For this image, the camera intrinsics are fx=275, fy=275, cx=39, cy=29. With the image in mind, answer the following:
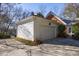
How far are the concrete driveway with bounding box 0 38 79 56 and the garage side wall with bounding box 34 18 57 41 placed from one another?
0.11 metres

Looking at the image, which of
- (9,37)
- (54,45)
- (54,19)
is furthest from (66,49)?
(9,37)

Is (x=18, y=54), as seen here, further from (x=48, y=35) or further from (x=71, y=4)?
(x=71, y=4)

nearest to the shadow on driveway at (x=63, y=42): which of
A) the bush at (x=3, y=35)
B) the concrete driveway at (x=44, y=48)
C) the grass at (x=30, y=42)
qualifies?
the concrete driveway at (x=44, y=48)

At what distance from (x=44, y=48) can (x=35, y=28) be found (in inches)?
17.5

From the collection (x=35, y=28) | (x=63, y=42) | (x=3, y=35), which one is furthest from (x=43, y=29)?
(x=3, y=35)

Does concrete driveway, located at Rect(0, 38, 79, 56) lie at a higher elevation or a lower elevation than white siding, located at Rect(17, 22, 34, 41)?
lower

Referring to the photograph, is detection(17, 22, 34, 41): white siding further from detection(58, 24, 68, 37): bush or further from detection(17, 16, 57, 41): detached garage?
detection(58, 24, 68, 37): bush

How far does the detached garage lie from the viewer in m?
5.52

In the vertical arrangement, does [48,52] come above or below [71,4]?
below

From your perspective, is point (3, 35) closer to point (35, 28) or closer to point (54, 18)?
point (35, 28)

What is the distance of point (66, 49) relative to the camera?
216 inches

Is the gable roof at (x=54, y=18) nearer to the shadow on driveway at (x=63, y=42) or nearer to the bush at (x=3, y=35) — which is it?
the shadow on driveway at (x=63, y=42)

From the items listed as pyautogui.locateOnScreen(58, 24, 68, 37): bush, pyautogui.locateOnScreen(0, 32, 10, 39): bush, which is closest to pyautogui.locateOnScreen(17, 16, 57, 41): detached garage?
pyautogui.locateOnScreen(58, 24, 68, 37): bush

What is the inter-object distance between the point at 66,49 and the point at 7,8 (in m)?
1.44
